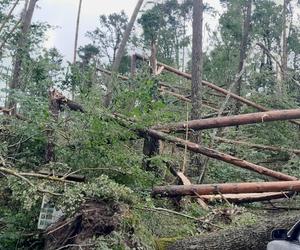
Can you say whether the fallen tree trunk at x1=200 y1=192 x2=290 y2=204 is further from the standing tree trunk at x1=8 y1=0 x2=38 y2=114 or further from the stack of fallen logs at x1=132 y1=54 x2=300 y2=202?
the standing tree trunk at x1=8 y1=0 x2=38 y2=114

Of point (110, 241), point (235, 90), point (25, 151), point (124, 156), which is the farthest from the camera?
point (235, 90)

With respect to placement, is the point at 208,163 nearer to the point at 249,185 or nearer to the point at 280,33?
the point at 249,185

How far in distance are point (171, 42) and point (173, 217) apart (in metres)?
24.5

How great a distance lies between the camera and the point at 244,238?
4.87 metres

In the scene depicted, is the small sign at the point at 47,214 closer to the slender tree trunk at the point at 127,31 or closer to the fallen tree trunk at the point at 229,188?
the fallen tree trunk at the point at 229,188

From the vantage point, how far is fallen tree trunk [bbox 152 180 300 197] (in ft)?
20.8

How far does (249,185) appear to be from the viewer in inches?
252

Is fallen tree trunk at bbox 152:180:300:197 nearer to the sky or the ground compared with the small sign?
nearer to the sky

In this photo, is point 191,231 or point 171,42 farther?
point 171,42

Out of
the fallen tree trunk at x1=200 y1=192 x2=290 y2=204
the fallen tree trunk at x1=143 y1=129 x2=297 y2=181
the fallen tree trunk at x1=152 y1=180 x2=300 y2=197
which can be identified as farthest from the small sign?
the fallen tree trunk at x1=200 y1=192 x2=290 y2=204

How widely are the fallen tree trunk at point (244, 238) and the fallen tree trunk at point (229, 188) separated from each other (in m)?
1.27

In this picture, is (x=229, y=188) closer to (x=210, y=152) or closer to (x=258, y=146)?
(x=210, y=152)

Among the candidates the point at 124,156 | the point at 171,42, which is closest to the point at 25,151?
the point at 124,156

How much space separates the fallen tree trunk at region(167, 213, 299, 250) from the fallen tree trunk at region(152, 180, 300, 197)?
1.27m
